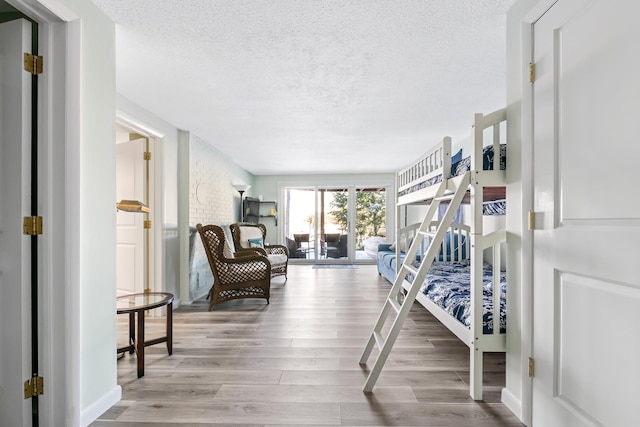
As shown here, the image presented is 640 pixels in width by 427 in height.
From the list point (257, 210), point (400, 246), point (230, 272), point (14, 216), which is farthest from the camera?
point (257, 210)

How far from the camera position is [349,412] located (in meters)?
1.72

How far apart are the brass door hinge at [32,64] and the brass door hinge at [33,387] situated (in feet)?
4.94

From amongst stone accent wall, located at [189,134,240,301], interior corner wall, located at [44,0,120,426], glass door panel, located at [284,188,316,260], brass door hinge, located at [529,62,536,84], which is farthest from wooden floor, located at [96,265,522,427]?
glass door panel, located at [284,188,316,260]

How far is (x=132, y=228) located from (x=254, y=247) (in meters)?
1.86

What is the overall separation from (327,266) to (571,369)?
19.0 ft

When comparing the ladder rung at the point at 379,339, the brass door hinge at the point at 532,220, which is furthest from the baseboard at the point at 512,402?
the brass door hinge at the point at 532,220

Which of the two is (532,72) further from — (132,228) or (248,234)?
(248,234)

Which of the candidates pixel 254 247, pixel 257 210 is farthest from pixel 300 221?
pixel 254 247

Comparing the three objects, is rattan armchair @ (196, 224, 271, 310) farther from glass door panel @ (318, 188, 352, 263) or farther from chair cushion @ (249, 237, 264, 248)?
glass door panel @ (318, 188, 352, 263)

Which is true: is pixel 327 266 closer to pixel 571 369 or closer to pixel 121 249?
pixel 121 249

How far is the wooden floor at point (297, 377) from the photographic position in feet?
5.54

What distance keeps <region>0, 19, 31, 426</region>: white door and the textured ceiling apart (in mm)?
525

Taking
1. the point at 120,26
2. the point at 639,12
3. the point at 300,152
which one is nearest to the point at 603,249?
the point at 639,12

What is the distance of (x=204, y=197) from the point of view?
14.8ft
